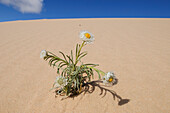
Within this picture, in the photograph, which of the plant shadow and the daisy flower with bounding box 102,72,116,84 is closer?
the daisy flower with bounding box 102,72,116,84

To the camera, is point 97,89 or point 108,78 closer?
point 108,78

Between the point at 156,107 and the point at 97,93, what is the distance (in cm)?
66

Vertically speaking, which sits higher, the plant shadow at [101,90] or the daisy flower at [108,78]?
the daisy flower at [108,78]

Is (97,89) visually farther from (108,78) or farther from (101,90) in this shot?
(108,78)

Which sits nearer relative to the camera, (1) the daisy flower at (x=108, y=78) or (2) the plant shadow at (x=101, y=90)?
(1) the daisy flower at (x=108, y=78)

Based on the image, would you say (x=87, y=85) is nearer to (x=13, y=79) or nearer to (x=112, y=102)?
(x=112, y=102)

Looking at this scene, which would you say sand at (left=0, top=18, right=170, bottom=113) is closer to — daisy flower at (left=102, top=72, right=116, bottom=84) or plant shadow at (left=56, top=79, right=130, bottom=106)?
plant shadow at (left=56, top=79, right=130, bottom=106)

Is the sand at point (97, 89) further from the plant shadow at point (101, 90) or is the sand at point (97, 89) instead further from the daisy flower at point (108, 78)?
the daisy flower at point (108, 78)

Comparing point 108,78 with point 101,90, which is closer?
point 108,78

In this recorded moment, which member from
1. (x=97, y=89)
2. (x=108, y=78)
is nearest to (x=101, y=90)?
(x=97, y=89)

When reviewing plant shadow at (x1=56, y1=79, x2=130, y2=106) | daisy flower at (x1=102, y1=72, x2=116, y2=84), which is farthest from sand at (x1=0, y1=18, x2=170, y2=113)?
daisy flower at (x1=102, y1=72, x2=116, y2=84)

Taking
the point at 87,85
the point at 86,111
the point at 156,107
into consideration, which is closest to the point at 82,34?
the point at 87,85

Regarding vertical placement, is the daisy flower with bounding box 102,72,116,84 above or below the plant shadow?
above

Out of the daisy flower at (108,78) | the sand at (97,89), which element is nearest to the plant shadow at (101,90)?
the sand at (97,89)
